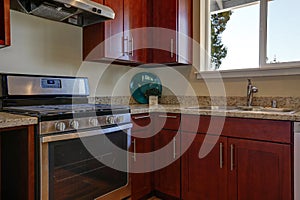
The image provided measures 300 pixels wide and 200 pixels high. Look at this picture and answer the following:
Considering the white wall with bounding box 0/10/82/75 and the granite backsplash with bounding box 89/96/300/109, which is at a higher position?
the white wall with bounding box 0/10/82/75

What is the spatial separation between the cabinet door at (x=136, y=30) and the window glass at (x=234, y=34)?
734 mm

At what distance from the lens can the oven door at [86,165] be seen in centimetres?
144

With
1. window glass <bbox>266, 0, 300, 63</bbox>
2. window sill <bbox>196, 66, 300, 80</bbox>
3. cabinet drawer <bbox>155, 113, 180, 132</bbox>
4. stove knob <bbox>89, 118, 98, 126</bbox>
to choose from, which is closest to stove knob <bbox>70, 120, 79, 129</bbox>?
stove knob <bbox>89, 118, 98, 126</bbox>

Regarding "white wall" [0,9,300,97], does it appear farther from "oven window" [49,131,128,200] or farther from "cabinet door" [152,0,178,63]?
"oven window" [49,131,128,200]

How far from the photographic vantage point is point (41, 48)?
208 centimetres

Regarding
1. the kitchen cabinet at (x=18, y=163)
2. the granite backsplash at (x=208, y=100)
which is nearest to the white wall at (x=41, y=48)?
the granite backsplash at (x=208, y=100)

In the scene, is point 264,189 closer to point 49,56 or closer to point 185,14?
point 185,14

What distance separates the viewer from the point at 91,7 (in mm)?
1810

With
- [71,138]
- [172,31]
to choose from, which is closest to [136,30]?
[172,31]

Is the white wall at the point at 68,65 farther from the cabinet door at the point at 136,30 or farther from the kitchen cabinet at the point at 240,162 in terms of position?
the kitchen cabinet at the point at 240,162

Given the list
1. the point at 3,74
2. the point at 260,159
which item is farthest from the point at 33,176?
the point at 260,159

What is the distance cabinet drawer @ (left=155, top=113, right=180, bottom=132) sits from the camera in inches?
85.7

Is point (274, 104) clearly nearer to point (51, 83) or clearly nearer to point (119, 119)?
point (119, 119)

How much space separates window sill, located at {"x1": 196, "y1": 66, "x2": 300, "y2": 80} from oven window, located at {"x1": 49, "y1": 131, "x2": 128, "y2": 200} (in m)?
1.14
